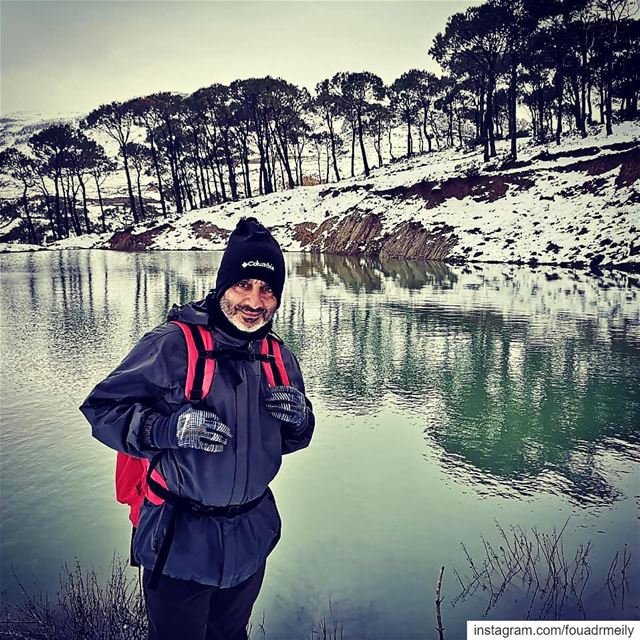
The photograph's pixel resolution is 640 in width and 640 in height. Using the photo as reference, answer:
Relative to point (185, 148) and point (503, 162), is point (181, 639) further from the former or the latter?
point (185, 148)

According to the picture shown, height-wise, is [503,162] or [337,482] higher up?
[503,162]

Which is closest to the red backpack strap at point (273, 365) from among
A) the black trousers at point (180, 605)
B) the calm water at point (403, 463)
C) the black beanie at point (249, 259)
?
the black beanie at point (249, 259)

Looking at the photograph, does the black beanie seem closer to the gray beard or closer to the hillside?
the gray beard

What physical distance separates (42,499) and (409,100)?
68.8 meters

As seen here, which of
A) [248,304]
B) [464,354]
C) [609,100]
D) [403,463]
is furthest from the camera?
[609,100]

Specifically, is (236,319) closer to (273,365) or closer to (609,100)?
(273,365)

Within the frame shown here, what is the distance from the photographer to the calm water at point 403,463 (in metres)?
4.45

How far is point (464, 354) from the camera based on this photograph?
38.6ft

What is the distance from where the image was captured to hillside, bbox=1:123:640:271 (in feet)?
100

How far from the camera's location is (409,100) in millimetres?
67500

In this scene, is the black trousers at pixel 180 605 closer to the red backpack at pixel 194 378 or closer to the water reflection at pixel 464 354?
the red backpack at pixel 194 378

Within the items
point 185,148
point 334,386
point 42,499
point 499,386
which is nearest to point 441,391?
point 499,386

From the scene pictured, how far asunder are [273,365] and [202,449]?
0.64m

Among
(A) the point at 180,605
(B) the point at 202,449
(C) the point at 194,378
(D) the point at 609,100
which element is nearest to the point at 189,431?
(B) the point at 202,449
